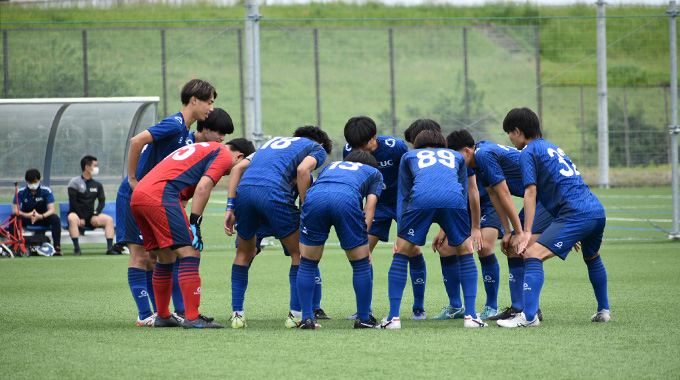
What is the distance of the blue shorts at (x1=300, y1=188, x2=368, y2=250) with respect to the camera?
5.55 meters

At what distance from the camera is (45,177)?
45.5ft

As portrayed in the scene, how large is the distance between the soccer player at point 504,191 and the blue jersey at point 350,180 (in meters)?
0.85

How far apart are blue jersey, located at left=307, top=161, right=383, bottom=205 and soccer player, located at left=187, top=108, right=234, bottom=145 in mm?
1006

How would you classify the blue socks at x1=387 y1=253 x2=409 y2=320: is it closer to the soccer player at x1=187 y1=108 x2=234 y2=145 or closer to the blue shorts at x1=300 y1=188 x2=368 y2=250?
the blue shorts at x1=300 y1=188 x2=368 y2=250

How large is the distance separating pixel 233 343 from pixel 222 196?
1869cm

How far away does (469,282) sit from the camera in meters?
5.72

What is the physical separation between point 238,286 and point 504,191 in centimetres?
219

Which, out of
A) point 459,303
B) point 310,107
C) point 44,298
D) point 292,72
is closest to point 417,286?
point 459,303

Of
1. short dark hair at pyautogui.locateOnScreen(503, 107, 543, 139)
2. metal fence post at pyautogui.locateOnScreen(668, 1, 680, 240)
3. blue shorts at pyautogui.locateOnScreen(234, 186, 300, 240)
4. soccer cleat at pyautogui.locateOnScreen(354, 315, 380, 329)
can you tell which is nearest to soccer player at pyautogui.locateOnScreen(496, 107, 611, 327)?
short dark hair at pyautogui.locateOnScreen(503, 107, 543, 139)

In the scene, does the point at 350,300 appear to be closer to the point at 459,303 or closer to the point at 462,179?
the point at 459,303

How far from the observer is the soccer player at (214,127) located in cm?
634

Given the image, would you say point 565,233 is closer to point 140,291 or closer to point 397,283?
point 397,283

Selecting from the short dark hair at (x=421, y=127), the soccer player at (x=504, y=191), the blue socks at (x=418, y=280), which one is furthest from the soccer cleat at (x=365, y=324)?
the short dark hair at (x=421, y=127)

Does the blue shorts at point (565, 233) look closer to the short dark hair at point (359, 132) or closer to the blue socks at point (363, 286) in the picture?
the blue socks at point (363, 286)
